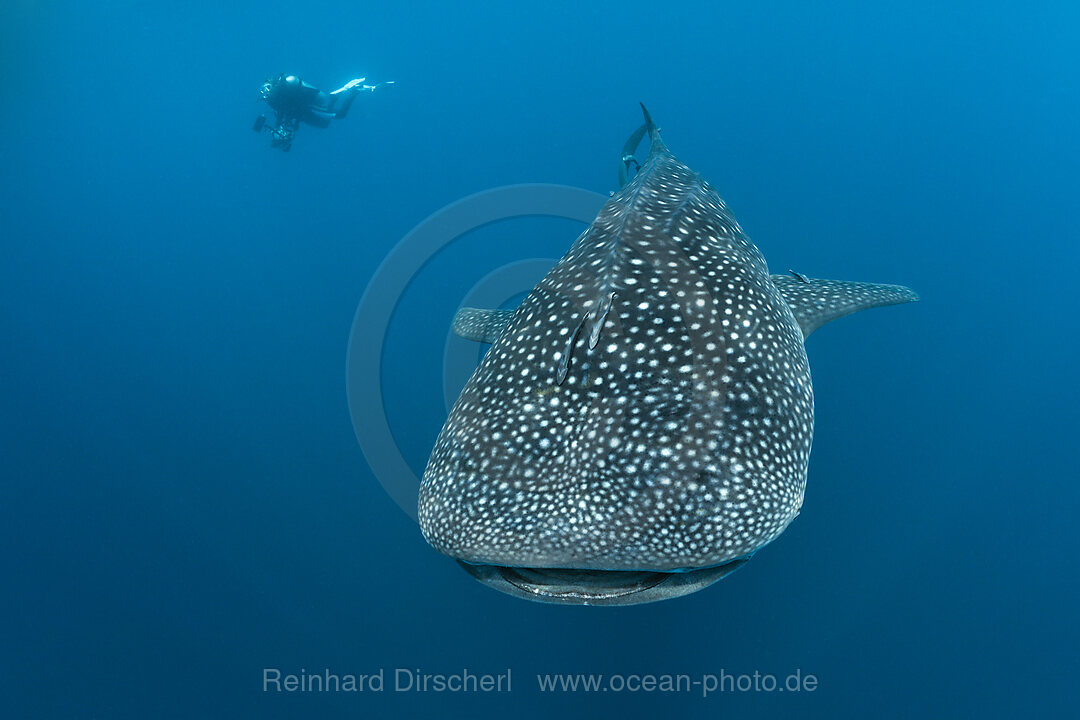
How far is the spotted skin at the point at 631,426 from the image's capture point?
1889mm

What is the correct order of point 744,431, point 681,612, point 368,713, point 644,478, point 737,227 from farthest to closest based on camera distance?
point 368,713 < point 681,612 < point 737,227 < point 744,431 < point 644,478

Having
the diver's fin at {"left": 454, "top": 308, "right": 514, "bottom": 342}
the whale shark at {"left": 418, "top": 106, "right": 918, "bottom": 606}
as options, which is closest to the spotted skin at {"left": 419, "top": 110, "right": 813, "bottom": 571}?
the whale shark at {"left": 418, "top": 106, "right": 918, "bottom": 606}

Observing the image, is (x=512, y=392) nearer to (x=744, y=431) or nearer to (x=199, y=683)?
(x=744, y=431)

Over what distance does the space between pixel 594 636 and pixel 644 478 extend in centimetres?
393

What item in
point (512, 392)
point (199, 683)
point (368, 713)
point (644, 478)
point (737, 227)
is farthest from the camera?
point (199, 683)

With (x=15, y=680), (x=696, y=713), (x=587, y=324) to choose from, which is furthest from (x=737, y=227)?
(x=15, y=680)

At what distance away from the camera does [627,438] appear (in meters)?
2.01

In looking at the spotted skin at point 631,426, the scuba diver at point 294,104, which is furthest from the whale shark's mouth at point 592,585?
the scuba diver at point 294,104

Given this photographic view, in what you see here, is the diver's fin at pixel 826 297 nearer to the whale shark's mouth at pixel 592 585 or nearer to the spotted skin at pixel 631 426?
the spotted skin at pixel 631 426

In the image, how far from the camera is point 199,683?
19.7 ft

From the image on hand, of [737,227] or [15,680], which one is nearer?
[737,227]

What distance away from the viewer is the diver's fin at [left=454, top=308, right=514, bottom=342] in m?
3.88

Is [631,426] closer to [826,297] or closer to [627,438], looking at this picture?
[627,438]

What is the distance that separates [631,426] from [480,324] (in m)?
2.24
